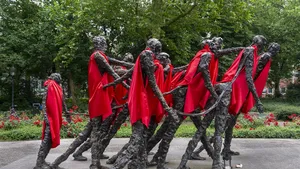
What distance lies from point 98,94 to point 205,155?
10.7 feet

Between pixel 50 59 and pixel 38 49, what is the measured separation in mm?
1090

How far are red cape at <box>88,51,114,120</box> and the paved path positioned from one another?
1231 millimetres

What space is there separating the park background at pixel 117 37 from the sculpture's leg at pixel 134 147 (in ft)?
20.4

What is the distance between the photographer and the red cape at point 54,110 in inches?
236

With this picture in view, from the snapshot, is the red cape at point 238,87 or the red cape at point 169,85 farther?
the red cape at point 238,87

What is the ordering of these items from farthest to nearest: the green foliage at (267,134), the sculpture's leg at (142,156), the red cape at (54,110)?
the green foliage at (267,134), the red cape at (54,110), the sculpture's leg at (142,156)

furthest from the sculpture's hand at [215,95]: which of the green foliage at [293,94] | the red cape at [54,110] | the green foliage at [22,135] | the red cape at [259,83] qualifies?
the green foliage at [293,94]

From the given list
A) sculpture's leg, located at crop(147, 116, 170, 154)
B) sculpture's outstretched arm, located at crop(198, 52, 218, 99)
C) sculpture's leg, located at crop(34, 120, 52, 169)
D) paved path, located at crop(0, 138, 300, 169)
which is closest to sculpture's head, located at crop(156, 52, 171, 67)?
sculpture's outstretched arm, located at crop(198, 52, 218, 99)

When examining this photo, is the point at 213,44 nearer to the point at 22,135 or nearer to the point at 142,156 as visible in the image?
the point at 142,156

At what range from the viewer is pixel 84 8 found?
16.5 m

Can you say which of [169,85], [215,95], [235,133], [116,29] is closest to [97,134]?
[169,85]

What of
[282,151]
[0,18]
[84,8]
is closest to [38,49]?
[0,18]

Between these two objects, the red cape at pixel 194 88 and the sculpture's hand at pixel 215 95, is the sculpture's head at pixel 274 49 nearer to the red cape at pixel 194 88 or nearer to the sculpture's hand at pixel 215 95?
the red cape at pixel 194 88

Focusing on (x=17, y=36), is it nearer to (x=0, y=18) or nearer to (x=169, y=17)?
(x=0, y=18)
